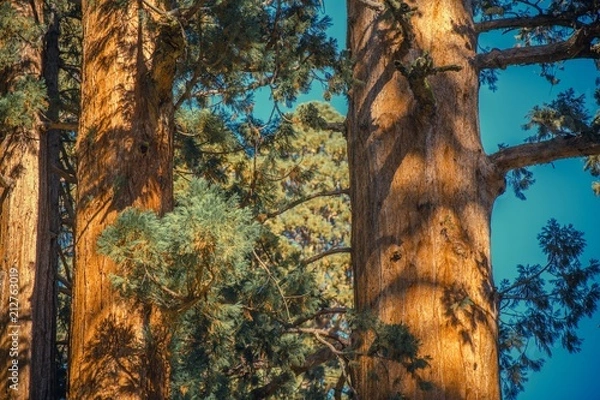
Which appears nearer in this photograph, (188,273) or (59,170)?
(188,273)

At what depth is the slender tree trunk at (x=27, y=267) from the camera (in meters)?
7.34

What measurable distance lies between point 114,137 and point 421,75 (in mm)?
1682

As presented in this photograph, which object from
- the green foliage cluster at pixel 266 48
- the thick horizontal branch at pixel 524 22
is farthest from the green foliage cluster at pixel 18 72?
the thick horizontal branch at pixel 524 22

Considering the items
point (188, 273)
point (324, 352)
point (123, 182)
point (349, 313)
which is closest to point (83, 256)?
point (123, 182)

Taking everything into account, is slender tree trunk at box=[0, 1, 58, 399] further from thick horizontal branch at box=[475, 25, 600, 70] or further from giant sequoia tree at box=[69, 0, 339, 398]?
thick horizontal branch at box=[475, 25, 600, 70]

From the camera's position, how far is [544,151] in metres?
5.07

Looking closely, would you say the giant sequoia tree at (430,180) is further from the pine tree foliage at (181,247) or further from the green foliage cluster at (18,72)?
the green foliage cluster at (18,72)

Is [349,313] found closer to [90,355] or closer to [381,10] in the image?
[90,355]

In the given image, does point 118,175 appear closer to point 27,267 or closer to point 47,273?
point 27,267

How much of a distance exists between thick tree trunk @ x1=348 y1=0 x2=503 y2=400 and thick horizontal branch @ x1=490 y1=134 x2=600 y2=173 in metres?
0.12

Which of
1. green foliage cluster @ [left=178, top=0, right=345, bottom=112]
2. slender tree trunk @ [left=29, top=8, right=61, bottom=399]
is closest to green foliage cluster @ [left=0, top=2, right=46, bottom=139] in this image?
slender tree trunk @ [left=29, top=8, right=61, bottom=399]

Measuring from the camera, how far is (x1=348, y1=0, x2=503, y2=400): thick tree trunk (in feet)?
14.6

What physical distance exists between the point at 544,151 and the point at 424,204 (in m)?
0.88

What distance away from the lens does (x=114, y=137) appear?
484 cm
